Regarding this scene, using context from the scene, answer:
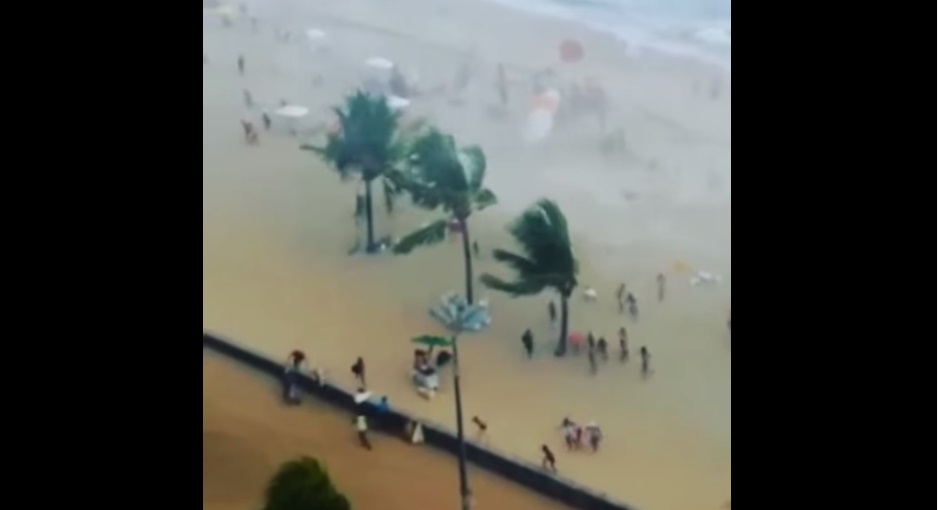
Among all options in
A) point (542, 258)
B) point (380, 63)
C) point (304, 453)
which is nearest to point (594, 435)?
point (542, 258)

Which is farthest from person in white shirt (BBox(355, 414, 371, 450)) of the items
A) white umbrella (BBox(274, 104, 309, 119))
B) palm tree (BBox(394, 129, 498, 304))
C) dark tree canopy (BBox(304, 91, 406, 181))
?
white umbrella (BBox(274, 104, 309, 119))

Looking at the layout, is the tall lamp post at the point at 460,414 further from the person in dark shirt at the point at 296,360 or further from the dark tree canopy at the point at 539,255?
the person in dark shirt at the point at 296,360

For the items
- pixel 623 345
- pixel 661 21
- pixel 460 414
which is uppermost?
pixel 661 21

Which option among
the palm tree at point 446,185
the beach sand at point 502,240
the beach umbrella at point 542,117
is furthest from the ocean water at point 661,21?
the palm tree at point 446,185

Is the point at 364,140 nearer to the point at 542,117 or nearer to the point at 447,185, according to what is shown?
the point at 447,185

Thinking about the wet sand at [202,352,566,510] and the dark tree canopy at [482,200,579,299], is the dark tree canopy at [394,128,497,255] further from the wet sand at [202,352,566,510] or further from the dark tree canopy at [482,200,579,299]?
the wet sand at [202,352,566,510]
